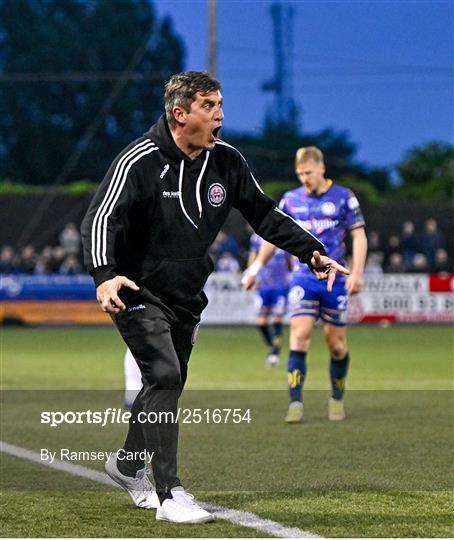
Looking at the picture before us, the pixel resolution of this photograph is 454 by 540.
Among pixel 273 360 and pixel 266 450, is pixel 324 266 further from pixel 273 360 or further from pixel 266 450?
pixel 273 360

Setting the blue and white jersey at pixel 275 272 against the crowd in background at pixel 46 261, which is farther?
the crowd in background at pixel 46 261

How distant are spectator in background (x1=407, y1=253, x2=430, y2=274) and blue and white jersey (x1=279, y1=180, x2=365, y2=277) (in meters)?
19.2

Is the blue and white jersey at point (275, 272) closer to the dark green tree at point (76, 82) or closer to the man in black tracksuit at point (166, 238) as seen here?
the man in black tracksuit at point (166, 238)

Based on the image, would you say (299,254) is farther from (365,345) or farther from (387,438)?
(365,345)

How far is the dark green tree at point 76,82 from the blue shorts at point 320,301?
131 ft

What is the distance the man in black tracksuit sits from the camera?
6.30 metres

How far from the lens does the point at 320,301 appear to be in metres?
11.1

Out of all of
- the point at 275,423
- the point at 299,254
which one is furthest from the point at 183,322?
the point at 275,423

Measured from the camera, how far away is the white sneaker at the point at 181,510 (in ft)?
20.2

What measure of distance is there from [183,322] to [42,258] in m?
24.8

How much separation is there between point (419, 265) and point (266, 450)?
70.3 feet

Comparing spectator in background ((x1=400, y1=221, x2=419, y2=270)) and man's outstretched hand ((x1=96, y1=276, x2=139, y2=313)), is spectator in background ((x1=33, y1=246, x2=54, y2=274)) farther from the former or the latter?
man's outstretched hand ((x1=96, y1=276, x2=139, y2=313))

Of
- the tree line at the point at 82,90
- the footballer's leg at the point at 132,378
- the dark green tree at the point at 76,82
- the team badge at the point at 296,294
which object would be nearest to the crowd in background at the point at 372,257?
the team badge at the point at 296,294

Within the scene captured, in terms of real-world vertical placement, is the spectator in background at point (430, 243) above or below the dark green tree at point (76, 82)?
below
